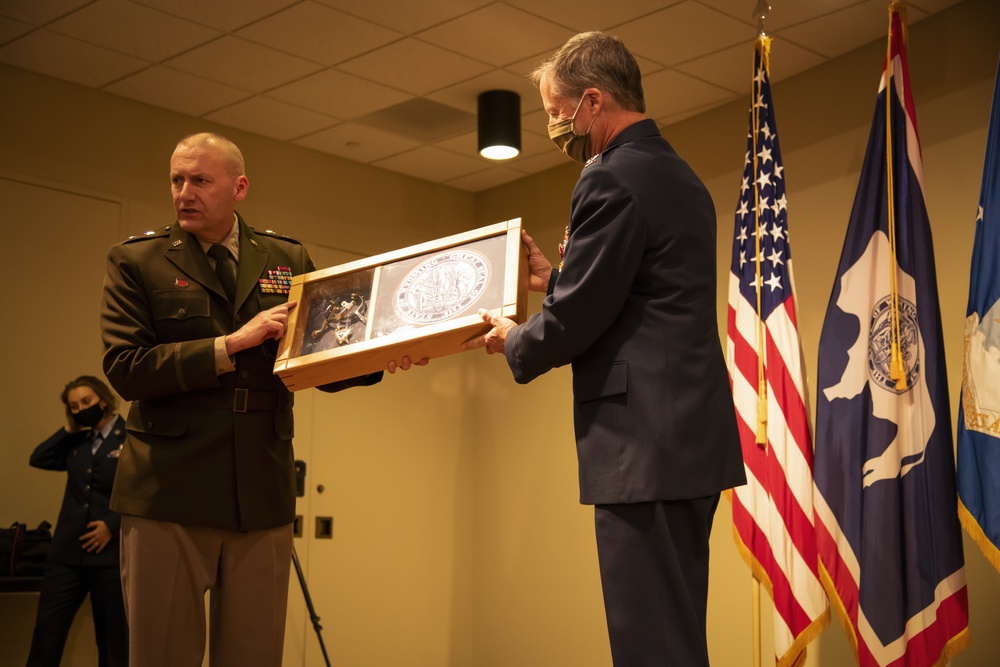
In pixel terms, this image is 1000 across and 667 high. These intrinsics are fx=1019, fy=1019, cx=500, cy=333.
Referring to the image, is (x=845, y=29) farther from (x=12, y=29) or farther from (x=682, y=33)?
(x=12, y=29)

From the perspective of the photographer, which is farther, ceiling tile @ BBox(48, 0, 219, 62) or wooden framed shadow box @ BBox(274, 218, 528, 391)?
ceiling tile @ BBox(48, 0, 219, 62)

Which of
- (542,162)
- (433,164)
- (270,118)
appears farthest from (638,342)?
(433,164)

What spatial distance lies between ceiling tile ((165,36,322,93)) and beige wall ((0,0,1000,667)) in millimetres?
627

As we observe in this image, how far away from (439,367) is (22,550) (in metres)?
2.93

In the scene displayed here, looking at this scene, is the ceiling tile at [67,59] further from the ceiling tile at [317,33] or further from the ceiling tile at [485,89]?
the ceiling tile at [485,89]

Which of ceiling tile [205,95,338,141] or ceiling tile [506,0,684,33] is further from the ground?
ceiling tile [205,95,338,141]

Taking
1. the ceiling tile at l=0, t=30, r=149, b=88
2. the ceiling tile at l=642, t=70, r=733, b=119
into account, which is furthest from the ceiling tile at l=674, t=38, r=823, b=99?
the ceiling tile at l=0, t=30, r=149, b=88

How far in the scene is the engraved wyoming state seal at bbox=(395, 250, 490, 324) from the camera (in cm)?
240

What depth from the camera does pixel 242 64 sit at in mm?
5227

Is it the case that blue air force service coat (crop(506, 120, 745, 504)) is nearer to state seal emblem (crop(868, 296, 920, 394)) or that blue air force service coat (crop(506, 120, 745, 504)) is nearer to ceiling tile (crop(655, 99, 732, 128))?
state seal emblem (crop(868, 296, 920, 394))

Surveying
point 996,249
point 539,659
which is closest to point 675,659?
point 996,249

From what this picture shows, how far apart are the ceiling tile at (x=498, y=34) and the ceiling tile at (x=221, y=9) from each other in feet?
2.44

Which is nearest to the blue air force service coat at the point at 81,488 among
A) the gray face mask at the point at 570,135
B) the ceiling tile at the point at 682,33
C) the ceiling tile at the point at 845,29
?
the ceiling tile at the point at 682,33

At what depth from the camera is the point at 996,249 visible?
138 inches
